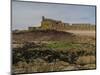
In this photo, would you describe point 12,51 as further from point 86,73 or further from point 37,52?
point 86,73

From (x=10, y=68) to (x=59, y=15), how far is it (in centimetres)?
90

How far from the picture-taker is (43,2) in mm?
2746

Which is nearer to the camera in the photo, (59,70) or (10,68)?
(10,68)

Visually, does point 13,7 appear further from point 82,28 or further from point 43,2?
point 82,28

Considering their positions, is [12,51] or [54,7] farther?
[54,7]

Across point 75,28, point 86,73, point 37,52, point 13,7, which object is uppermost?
point 13,7

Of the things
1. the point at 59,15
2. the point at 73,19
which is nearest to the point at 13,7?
the point at 59,15

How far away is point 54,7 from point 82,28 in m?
0.47

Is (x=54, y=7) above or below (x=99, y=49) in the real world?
above

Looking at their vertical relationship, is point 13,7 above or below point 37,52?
above

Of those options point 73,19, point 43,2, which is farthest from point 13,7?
point 73,19

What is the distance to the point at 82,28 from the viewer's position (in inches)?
115

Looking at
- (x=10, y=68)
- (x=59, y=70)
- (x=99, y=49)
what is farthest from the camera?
(x=99, y=49)

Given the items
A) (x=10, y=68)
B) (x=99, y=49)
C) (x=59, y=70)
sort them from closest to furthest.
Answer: (x=10, y=68) → (x=59, y=70) → (x=99, y=49)
